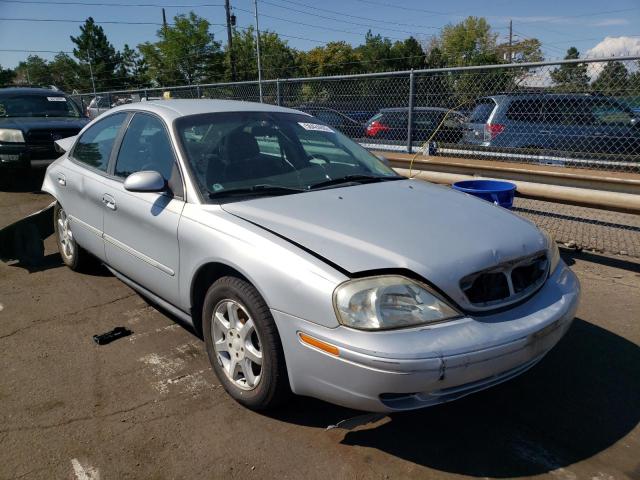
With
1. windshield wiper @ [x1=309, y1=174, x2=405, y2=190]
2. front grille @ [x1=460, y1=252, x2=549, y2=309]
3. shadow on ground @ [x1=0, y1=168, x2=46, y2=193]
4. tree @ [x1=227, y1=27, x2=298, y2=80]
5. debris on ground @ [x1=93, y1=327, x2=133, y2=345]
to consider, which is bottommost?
debris on ground @ [x1=93, y1=327, x2=133, y2=345]

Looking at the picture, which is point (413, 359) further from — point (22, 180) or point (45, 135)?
point (22, 180)

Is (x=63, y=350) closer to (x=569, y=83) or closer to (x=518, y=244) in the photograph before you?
(x=518, y=244)

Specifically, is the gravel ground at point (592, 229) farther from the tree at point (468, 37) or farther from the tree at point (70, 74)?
the tree at point (70, 74)

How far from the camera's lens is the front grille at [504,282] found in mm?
2318

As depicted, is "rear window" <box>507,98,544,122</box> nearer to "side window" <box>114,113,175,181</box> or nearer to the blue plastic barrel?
the blue plastic barrel

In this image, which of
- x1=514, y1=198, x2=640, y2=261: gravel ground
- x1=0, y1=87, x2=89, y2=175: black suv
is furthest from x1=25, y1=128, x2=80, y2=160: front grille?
x1=514, y1=198, x2=640, y2=261: gravel ground

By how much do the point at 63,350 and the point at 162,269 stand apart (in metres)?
0.96

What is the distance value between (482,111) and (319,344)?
6.42 metres

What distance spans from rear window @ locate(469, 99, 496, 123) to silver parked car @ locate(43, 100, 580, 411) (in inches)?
174

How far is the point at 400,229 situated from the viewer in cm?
253

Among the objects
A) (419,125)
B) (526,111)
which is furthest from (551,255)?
(419,125)

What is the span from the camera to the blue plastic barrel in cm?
473

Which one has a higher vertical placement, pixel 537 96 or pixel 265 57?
pixel 265 57

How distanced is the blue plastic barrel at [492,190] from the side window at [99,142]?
3112 millimetres
